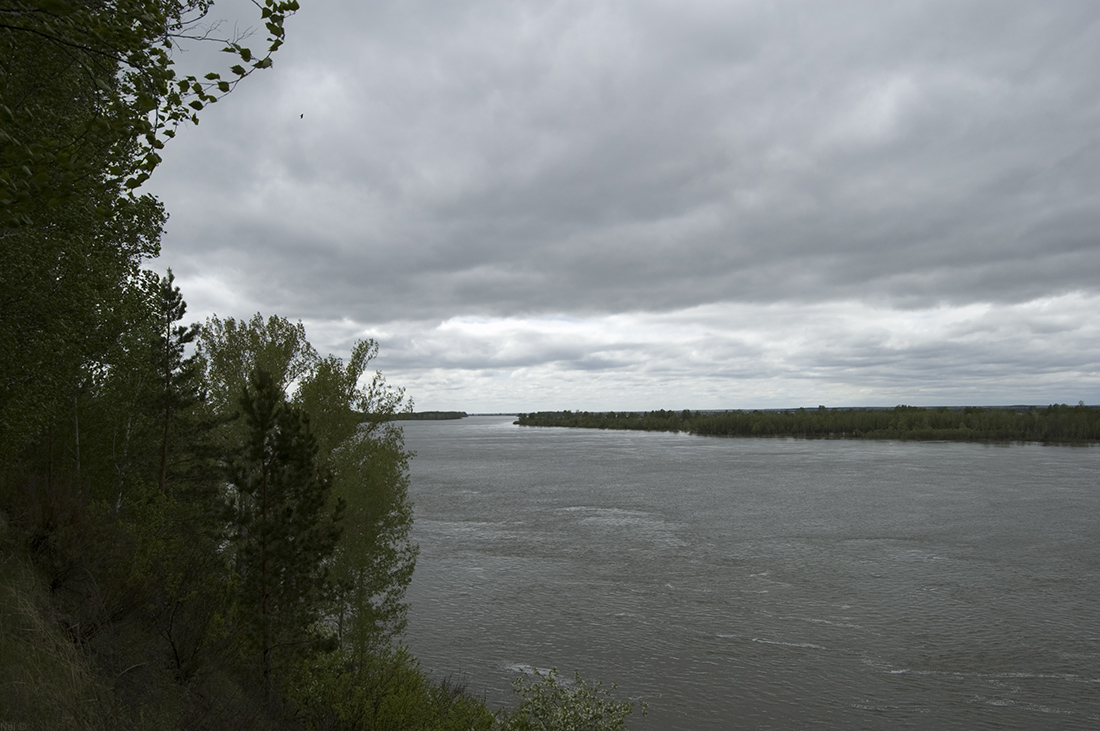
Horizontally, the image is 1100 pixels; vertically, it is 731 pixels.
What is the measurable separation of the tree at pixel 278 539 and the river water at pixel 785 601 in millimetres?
6801

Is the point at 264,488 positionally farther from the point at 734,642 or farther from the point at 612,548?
the point at 612,548

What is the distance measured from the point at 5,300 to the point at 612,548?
28.1 meters

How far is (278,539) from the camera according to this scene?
13.4 m

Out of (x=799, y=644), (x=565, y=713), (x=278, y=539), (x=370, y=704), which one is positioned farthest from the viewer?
(x=799, y=644)

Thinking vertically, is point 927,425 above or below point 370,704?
above

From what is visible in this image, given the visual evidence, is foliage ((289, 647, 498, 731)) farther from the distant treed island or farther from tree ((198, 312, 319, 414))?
the distant treed island

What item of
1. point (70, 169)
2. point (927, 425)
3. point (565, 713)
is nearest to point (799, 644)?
point (565, 713)

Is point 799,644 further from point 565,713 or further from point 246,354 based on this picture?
point 246,354

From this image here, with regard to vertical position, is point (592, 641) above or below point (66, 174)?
below

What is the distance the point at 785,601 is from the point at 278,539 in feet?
63.6

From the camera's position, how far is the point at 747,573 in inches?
1152

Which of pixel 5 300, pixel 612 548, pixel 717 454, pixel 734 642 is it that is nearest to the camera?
pixel 5 300

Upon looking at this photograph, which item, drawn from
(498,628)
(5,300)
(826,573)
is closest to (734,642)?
(498,628)

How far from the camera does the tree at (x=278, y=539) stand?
42.7ft
